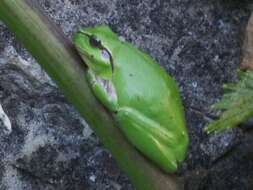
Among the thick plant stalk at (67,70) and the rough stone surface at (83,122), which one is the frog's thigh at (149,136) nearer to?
the thick plant stalk at (67,70)

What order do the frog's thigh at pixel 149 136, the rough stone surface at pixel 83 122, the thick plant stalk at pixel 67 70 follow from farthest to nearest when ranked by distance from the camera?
the rough stone surface at pixel 83 122
the frog's thigh at pixel 149 136
the thick plant stalk at pixel 67 70

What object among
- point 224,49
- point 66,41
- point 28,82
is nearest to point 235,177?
point 224,49

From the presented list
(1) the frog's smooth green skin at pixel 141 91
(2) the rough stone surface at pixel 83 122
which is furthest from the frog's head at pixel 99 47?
(2) the rough stone surface at pixel 83 122

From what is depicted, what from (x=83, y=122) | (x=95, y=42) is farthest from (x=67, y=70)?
(x=83, y=122)

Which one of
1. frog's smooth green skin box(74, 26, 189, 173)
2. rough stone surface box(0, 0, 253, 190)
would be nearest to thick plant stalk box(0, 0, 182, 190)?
frog's smooth green skin box(74, 26, 189, 173)

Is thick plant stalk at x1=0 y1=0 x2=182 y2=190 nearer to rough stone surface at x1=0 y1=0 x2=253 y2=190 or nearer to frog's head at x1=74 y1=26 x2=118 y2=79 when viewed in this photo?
frog's head at x1=74 y1=26 x2=118 y2=79

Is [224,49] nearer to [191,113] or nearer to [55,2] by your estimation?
[191,113]

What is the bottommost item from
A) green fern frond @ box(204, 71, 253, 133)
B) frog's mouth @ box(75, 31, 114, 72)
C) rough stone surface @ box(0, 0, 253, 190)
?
rough stone surface @ box(0, 0, 253, 190)

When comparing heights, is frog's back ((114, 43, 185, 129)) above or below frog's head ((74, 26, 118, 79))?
below
